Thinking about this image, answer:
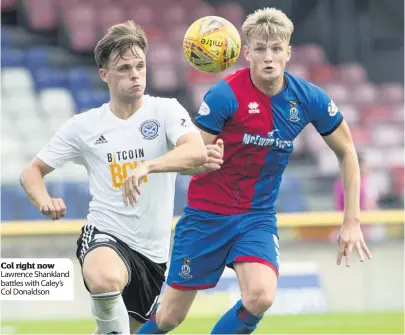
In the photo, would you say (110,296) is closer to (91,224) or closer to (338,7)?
(91,224)

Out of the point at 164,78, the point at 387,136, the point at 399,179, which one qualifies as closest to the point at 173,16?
the point at 164,78

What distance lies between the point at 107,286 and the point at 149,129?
96cm

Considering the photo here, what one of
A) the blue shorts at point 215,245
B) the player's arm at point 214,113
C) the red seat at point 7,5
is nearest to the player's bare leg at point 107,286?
the blue shorts at point 215,245

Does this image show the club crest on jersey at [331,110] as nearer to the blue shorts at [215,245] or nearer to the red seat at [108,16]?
the blue shorts at [215,245]

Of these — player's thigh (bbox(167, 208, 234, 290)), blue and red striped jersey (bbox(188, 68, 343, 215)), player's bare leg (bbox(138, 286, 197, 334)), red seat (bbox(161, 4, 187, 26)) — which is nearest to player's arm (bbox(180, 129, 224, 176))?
blue and red striped jersey (bbox(188, 68, 343, 215))

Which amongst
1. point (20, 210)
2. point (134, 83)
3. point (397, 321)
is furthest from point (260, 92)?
point (20, 210)

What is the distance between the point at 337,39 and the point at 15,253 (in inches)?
368

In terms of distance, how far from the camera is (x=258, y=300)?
6176 mm

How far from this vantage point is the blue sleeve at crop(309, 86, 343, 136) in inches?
257

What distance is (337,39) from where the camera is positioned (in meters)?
17.9

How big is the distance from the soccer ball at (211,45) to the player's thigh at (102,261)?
4.36 ft

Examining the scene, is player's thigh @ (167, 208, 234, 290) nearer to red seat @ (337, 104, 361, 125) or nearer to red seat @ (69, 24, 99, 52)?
red seat @ (69, 24, 99, 52)

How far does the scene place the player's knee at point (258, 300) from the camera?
242 inches

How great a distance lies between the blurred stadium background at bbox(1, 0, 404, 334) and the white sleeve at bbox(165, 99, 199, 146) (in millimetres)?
3763
